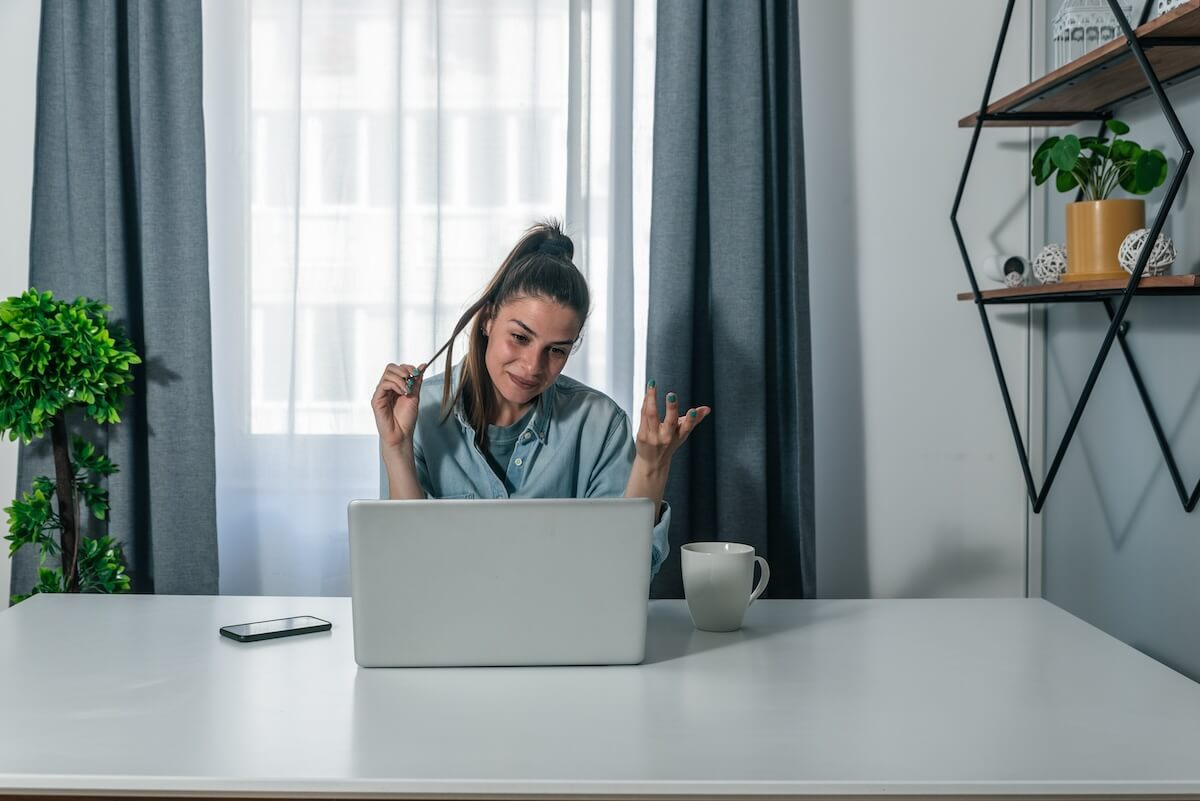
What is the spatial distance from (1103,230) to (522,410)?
1.09m

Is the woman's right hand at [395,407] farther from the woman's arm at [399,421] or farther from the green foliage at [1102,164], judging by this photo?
the green foliage at [1102,164]

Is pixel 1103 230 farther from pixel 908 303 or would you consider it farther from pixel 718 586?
pixel 718 586

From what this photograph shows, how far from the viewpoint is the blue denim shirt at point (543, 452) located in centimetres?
191

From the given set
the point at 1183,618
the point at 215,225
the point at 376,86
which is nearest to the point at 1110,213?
the point at 1183,618

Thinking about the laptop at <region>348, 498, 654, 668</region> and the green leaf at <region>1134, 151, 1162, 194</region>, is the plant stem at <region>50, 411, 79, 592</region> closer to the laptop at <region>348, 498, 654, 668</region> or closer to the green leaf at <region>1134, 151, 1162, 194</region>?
the laptop at <region>348, 498, 654, 668</region>

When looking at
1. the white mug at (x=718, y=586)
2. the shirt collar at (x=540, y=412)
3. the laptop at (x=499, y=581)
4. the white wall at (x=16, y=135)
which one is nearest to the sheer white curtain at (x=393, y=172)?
the white wall at (x=16, y=135)

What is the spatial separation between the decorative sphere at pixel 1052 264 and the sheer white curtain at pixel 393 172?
94 cm

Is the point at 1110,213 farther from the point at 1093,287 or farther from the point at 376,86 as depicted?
the point at 376,86

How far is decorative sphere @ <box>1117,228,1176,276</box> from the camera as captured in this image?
167 centimetres

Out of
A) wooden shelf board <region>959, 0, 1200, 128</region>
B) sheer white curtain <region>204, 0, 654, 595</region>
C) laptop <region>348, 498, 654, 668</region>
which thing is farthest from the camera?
sheer white curtain <region>204, 0, 654, 595</region>

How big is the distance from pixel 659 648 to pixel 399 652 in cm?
34

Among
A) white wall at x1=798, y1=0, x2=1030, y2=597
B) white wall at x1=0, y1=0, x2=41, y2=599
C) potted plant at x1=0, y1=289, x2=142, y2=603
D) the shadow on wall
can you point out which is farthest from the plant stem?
the shadow on wall

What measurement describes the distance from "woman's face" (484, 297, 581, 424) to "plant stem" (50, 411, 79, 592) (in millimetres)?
1101

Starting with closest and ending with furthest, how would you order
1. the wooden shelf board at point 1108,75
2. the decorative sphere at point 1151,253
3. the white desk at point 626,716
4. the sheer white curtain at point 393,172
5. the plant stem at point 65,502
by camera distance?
the white desk at point 626,716
the wooden shelf board at point 1108,75
the decorative sphere at point 1151,253
the plant stem at point 65,502
the sheer white curtain at point 393,172
